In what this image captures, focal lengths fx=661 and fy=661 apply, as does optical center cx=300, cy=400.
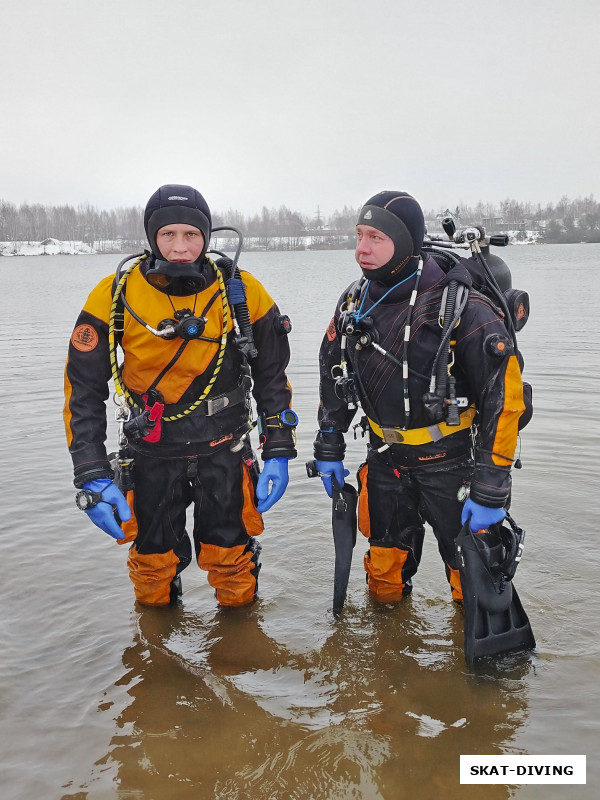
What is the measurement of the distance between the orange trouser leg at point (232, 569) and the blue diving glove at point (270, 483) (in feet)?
0.82

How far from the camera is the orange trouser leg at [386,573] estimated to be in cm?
321

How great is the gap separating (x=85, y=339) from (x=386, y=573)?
1.81 meters

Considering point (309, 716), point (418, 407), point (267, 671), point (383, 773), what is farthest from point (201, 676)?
point (418, 407)

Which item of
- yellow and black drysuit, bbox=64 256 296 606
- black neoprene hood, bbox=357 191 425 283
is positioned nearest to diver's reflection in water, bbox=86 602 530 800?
yellow and black drysuit, bbox=64 256 296 606

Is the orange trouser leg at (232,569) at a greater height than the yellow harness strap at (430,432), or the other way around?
the yellow harness strap at (430,432)

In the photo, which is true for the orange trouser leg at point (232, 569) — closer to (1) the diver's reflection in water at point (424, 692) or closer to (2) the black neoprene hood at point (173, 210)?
(1) the diver's reflection in water at point (424, 692)

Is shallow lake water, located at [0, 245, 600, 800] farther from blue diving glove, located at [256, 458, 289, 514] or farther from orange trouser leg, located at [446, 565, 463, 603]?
blue diving glove, located at [256, 458, 289, 514]

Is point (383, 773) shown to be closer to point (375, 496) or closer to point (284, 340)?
point (375, 496)

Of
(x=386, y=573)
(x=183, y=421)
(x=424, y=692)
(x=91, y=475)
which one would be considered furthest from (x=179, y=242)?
(x=424, y=692)

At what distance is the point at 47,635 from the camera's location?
327 centimetres

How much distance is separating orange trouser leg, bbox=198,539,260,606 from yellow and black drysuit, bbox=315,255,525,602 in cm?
58

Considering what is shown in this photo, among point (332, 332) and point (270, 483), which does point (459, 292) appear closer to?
point (332, 332)

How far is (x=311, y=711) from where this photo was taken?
2.61 m

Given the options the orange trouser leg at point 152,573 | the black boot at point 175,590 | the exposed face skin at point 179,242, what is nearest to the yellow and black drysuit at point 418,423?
the exposed face skin at point 179,242
